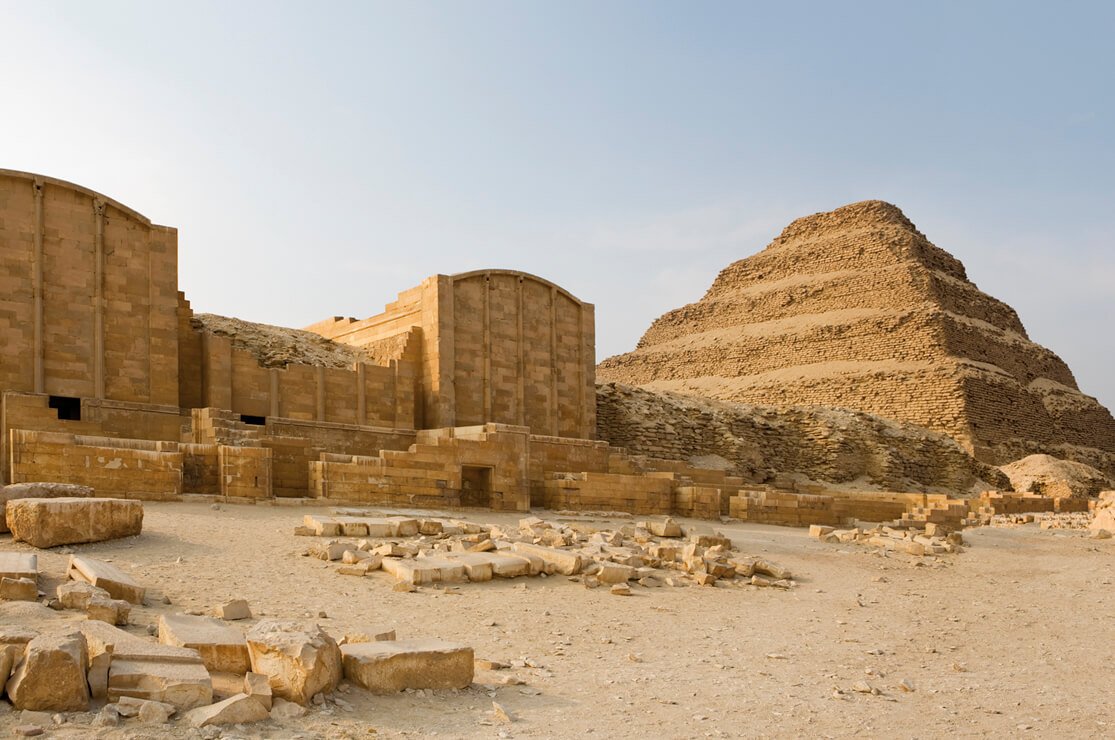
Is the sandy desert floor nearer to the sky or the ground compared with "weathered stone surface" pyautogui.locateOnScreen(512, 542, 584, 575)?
nearer to the ground

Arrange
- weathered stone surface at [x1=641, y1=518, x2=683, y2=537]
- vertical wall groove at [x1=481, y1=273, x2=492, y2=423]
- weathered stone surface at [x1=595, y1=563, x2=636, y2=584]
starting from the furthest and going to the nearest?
vertical wall groove at [x1=481, y1=273, x2=492, y2=423] → weathered stone surface at [x1=641, y1=518, x2=683, y2=537] → weathered stone surface at [x1=595, y1=563, x2=636, y2=584]

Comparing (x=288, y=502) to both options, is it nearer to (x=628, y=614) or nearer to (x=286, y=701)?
(x=628, y=614)

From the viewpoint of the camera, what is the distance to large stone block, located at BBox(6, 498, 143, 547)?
315 inches

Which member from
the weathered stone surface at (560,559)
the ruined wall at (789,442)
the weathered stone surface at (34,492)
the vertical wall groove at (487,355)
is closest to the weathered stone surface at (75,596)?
the weathered stone surface at (34,492)

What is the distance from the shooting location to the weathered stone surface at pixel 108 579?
619 cm

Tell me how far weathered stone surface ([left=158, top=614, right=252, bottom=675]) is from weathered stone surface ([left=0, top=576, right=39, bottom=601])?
1138mm

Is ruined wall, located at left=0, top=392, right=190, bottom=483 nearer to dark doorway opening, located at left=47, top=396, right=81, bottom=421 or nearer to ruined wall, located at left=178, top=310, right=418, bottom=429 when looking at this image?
dark doorway opening, located at left=47, top=396, right=81, bottom=421

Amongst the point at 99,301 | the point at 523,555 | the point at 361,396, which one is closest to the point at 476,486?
the point at 361,396

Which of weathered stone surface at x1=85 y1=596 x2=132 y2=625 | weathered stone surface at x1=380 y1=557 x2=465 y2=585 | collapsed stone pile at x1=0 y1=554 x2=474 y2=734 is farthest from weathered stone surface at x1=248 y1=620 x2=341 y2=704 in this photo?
weathered stone surface at x1=380 y1=557 x2=465 y2=585

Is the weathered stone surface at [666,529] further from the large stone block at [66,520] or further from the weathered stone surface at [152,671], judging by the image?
the weathered stone surface at [152,671]

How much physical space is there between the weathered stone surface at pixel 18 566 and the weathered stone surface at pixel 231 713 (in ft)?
8.45

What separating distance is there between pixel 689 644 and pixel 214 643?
3424 millimetres

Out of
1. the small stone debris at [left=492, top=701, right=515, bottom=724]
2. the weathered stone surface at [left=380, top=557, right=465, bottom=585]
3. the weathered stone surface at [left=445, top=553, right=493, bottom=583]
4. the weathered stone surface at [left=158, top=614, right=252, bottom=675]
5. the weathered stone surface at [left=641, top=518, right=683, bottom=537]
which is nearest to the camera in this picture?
the small stone debris at [left=492, top=701, right=515, bottom=724]

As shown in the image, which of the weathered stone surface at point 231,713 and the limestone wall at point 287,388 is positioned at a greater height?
the limestone wall at point 287,388
